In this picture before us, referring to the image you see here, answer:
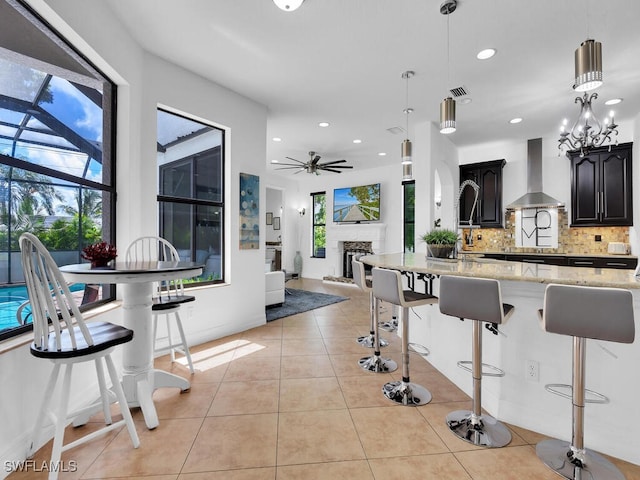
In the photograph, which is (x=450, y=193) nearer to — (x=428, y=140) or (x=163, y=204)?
(x=428, y=140)

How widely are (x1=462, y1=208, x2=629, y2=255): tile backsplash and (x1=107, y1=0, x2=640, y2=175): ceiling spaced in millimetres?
1495

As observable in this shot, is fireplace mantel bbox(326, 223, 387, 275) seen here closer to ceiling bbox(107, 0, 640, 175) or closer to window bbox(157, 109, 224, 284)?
ceiling bbox(107, 0, 640, 175)

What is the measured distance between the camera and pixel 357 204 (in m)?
8.04

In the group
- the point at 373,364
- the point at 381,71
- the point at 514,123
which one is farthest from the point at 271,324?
the point at 514,123

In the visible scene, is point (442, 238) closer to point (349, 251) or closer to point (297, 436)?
point (297, 436)

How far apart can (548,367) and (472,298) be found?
2.43ft

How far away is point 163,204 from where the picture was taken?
337 centimetres

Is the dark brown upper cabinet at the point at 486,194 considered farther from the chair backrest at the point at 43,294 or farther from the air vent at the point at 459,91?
the chair backrest at the point at 43,294

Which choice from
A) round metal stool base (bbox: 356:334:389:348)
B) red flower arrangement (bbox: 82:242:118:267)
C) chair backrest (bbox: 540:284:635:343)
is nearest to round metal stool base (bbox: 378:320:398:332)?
round metal stool base (bbox: 356:334:389:348)

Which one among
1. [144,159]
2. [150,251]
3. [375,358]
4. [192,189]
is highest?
[144,159]

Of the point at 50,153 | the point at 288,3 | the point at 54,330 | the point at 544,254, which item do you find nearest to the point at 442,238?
the point at 288,3

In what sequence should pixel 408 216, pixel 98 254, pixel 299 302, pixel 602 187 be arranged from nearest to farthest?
pixel 98 254
pixel 602 187
pixel 299 302
pixel 408 216

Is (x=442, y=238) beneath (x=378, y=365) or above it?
above

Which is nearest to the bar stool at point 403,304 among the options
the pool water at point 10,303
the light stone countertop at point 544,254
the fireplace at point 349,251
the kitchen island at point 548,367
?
the kitchen island at point 548,367
